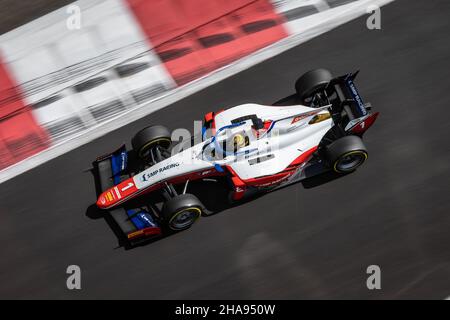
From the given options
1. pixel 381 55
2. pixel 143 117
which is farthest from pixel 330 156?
pixel 143 117

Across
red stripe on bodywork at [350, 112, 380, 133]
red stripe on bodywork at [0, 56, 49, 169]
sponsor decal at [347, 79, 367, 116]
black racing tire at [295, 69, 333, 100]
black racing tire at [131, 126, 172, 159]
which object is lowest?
red stripe on bodywork at [350, 112, 380, 133]

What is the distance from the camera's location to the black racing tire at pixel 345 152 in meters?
9.10

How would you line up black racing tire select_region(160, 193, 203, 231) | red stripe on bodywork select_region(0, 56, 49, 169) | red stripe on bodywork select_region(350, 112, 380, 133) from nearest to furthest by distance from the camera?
black racing tire select_region(160, 193, 203, 231), red stripe on bodywork select_region(350, 112, 380, 133), red stripe on bodywork select_region(0, 56, 49, 169)

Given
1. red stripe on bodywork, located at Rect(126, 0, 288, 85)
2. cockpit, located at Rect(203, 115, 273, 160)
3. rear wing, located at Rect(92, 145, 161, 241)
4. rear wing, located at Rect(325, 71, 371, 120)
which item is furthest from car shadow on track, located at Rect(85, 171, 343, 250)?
red stripe on bodywork, located at Rect(126, 0, 288, 85)

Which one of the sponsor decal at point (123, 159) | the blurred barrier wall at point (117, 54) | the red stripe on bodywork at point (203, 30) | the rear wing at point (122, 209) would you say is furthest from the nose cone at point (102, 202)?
the red stripe on bodywork at point (203, 30)

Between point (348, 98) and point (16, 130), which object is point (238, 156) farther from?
point (16, 130)

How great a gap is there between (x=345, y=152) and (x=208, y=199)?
247 cm

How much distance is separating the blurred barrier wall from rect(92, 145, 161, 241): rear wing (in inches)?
46.3

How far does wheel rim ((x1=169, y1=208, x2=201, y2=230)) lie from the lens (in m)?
8.92

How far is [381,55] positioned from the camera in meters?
11.1

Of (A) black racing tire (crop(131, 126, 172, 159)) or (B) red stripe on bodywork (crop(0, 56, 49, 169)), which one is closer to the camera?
(A) black racing tire (crop(131, 126, 172, 159))

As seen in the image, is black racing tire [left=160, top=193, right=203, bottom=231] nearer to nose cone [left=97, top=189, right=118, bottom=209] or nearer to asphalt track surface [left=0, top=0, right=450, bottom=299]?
asphalt track surface [left=0, top=0, right=450, bottom=299]

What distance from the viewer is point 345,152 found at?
9.08 metres
